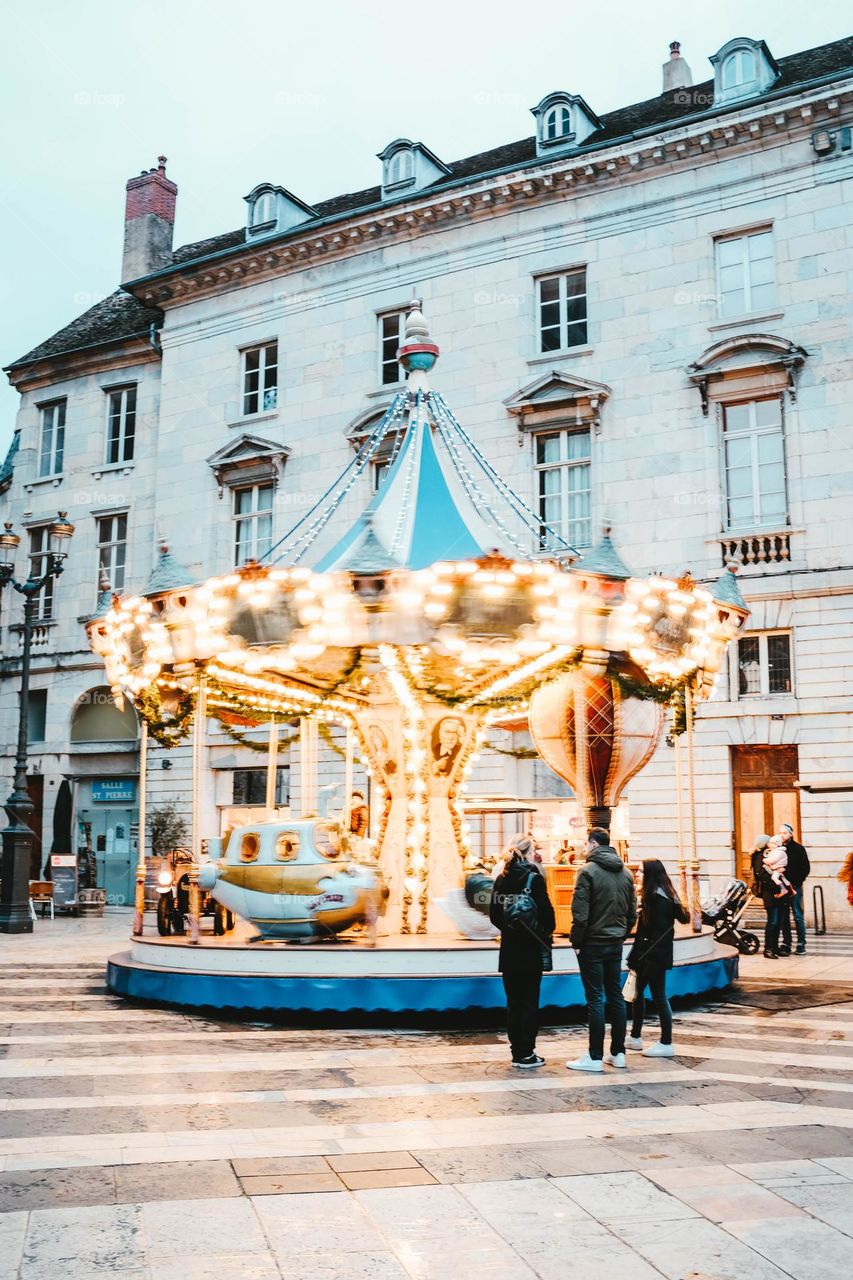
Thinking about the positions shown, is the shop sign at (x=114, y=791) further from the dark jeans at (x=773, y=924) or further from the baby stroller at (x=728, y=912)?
the dark jeans at (x=773, y=924)

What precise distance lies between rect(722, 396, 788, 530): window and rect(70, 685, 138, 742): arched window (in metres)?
16.2

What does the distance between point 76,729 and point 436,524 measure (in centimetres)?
2040

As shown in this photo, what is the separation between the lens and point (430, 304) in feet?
89.7

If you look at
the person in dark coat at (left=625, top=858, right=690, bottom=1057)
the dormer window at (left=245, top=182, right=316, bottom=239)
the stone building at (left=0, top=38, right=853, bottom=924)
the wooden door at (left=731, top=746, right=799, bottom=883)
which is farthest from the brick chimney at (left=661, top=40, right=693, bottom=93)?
the person in dark coat at (left=625, top=858, right=690, bottom=1057)

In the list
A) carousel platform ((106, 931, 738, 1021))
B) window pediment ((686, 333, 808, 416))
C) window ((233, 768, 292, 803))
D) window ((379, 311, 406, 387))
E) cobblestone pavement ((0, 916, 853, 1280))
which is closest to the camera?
cobblestone pavement ((0, 916, 853, 1280))

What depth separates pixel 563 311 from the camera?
1011 inches

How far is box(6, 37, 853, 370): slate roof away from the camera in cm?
2495

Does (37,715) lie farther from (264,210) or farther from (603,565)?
(603,565)

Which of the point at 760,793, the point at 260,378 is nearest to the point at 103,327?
the point at 260,378

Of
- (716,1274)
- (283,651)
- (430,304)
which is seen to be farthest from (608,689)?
(430,304)

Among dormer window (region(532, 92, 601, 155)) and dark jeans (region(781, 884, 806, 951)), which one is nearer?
dark jeans (region(781, 884, 806, 951))

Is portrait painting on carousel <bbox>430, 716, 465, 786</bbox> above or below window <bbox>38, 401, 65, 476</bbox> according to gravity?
below

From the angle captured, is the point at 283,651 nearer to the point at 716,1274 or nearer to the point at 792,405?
the point at 716,1274

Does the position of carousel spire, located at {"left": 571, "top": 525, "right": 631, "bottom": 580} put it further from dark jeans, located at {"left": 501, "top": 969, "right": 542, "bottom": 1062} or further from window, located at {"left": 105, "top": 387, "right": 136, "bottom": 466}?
window, located at {"left": 105, "top": 387, "right": 136, "bottom": 466}
